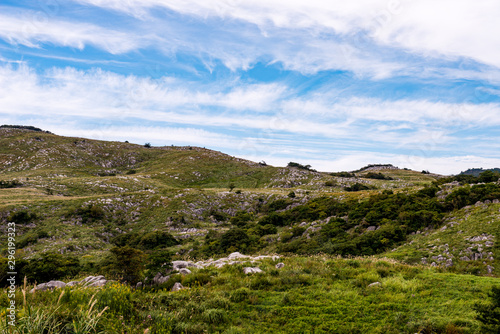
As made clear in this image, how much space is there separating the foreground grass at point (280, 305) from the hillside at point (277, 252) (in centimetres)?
5

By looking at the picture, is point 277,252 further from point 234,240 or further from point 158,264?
point 158,264

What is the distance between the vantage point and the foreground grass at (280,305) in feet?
A: 20.9

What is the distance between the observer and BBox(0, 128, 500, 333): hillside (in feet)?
24.7

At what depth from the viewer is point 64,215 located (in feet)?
130

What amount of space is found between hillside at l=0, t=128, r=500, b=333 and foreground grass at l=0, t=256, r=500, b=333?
52 mm

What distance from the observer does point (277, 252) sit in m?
25.4

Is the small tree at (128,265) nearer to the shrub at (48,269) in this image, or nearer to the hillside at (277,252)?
the hillside at (277,252)

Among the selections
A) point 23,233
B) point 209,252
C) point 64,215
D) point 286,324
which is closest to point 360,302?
point 286,324

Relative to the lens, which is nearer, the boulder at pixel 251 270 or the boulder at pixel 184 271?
the boulder at pixel 251 270

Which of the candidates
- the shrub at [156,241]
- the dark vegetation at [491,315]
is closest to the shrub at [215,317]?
the dark vegetation at [491,315]

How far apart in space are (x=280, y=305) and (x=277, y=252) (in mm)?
17488

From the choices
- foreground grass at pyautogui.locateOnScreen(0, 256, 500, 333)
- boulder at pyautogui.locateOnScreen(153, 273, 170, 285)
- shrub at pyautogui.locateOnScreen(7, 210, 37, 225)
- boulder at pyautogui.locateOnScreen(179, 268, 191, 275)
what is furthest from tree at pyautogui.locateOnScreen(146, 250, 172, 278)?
shrub at pyautogui.locateOnScreen(7, 210, 37, 225)

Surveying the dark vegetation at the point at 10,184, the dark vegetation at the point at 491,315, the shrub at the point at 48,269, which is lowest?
the dark vegetation at the point at 10,184

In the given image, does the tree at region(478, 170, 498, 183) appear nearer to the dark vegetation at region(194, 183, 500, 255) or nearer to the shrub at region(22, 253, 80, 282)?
the dark vegetation at region(194, 183, 500, 255)
